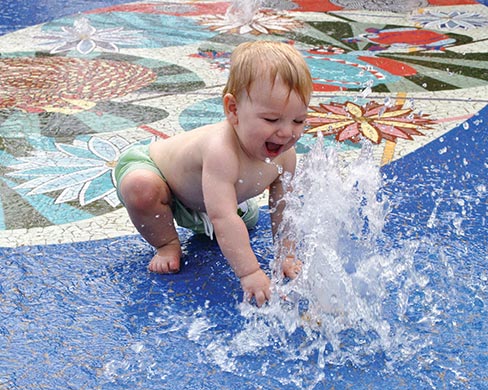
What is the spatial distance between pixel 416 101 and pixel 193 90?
1140mm

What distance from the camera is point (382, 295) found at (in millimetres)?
2086

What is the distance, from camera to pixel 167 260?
2229 mm

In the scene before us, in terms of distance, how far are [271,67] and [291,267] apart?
63 cm

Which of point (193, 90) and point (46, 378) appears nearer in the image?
point (46, 378)

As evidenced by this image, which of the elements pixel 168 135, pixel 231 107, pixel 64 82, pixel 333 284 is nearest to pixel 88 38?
pixel 64 82

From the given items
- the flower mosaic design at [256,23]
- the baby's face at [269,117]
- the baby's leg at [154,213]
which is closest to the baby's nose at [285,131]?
the baby's face at [269,117]

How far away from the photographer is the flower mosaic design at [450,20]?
5.10 meters

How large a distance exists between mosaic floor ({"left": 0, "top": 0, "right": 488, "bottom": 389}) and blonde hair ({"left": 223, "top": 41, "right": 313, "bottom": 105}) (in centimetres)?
63

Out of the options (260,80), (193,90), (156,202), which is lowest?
(193,90)

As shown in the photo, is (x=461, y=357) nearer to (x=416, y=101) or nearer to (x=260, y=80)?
(x=260, y=80)

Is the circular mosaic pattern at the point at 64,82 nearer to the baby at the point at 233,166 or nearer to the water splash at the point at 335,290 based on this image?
the baby at the point at 233,166

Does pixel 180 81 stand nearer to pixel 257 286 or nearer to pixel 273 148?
pixel 273 148

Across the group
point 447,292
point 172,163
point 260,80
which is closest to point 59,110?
point 172,163

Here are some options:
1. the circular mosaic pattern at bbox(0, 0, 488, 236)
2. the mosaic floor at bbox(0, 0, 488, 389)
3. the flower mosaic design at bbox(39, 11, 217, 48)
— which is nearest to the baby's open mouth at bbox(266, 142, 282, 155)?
the mosaic floor at bbox(0, 0, 488, 389)
